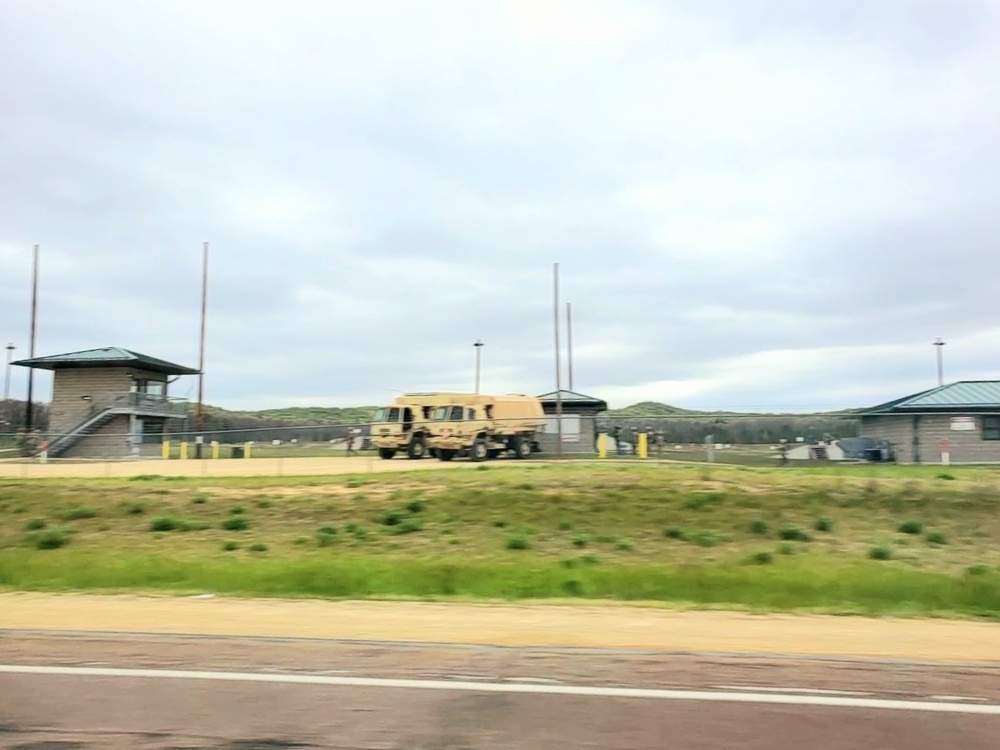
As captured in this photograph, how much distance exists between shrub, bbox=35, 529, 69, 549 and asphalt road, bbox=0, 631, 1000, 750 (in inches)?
386

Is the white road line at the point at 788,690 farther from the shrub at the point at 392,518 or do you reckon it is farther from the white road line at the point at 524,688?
the shrub at the point at 392,518

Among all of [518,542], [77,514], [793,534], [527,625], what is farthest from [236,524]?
[793,534]

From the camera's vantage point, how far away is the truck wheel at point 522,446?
117 feet

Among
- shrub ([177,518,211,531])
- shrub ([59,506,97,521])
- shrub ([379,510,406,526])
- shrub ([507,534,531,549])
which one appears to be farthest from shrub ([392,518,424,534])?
shrub ([59,506,97,521])

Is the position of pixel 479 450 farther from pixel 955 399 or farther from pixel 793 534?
pixel 955 399

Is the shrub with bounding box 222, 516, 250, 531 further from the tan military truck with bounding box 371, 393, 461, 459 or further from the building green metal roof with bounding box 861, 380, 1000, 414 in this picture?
the building green metal roof with bounding box 861, 380, 1000, 414

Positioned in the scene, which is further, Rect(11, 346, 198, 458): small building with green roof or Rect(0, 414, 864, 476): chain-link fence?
Rect(11, 346, 198, 458): small building with green roof

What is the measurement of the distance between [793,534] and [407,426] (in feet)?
70.2

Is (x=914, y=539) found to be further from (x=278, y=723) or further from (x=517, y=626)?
(x=278, y=723)

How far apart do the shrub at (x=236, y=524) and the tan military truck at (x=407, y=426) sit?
53.7 ft

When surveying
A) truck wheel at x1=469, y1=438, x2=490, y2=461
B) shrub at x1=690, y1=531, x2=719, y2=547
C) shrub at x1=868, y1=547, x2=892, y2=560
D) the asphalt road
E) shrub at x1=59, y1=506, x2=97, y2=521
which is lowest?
the asphalt road

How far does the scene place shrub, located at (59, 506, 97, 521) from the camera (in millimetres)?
19938

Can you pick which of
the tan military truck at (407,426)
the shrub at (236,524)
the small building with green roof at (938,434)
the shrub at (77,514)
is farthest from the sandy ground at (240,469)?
the small building with green roof at (938,434)

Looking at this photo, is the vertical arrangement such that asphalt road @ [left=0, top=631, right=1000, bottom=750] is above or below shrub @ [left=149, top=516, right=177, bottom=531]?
below
